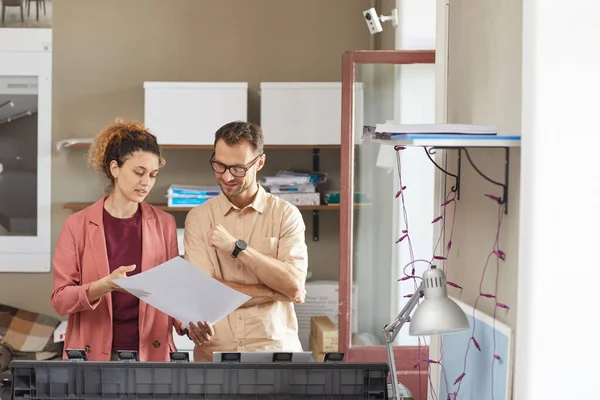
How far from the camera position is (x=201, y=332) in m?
2.31

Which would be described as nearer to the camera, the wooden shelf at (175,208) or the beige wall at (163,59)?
the wooden shelf at (175,208)

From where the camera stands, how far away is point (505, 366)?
1601mm

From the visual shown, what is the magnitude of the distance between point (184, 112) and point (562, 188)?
322 cm

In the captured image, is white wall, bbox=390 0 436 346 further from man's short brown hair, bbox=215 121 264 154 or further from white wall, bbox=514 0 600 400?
white wall, bbox=514 0 600 400

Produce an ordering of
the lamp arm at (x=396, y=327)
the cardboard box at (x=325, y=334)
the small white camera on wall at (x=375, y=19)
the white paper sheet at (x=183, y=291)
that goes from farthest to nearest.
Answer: the cardboard box at (x=325, y=334) < the small white camera on wall at (x=375, y=19) < the white paper sheet at (x=183, y=291) < the lamp arm at (x=396, y=327)

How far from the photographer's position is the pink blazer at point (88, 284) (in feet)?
7.78

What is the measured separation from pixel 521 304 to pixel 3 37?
4031 millimetres

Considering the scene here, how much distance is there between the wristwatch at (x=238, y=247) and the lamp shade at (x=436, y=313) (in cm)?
89

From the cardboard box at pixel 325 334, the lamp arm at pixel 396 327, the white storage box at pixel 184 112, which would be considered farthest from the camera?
the white storage box at pixel 184 112

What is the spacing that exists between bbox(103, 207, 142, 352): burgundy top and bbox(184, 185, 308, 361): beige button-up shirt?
0.49 feet

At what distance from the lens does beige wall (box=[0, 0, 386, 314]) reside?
4.83 meters

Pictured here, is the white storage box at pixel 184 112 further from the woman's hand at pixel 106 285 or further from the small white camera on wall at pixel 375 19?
the woman's hand at pixel 106 285

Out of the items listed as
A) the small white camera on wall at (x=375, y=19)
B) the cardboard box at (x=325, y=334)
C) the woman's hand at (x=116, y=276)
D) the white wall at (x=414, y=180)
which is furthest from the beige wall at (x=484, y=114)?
the cardboard box at (x=325, y=334)

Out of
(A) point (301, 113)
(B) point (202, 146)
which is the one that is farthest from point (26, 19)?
(A) point (301, 113)
